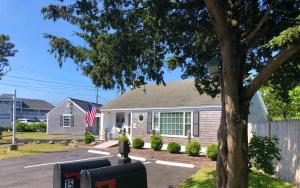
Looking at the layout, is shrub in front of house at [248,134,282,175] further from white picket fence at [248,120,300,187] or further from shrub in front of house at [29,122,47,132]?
shrub in front of house at [29,122,47,132]

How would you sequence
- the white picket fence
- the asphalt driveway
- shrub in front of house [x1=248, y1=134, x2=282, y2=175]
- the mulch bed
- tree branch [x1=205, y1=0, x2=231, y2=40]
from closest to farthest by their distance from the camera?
tree branch [x1=205, y1=0, x2=231, y2=40] < shrub in front of house [x1=248, y1=134, x2=282, y2=175] < the white picket fence < the asphalt driveway < the mulch bed

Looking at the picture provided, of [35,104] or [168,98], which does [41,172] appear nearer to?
[168,98]

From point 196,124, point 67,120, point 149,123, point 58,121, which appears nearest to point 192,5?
point 196,124

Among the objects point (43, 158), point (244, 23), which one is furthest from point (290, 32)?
point (43, 158)

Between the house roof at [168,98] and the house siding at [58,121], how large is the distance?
1516 cm

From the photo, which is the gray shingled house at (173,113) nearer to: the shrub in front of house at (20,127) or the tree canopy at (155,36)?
the tree canopy at (155,36)

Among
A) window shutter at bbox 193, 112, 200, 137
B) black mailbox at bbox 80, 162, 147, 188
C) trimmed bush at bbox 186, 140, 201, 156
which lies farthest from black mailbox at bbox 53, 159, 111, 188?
window shutter at bbox 193, 112, 200, 137

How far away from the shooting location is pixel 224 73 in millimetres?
9281

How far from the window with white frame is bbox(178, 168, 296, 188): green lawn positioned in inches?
443

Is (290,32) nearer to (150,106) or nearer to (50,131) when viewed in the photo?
(150,106)

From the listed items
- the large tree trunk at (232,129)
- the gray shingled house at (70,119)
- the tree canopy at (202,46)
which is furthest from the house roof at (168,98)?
the large tree trunk at (232,129)

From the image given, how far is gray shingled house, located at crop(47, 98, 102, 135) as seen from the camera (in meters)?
49.4

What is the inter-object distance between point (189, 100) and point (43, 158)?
10349mm

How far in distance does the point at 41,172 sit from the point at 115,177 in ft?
37.2
